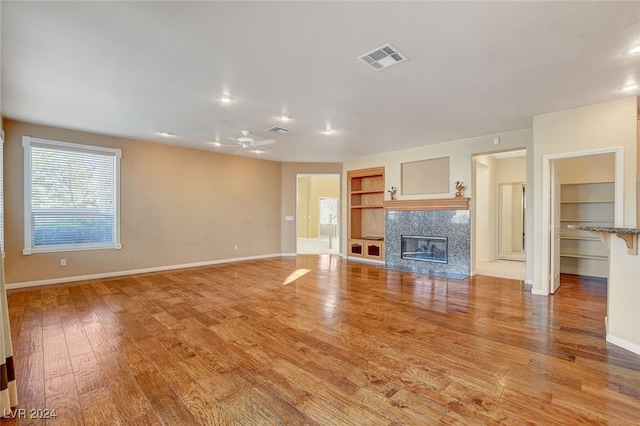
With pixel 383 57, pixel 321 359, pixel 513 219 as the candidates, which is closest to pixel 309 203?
pixel 513 219

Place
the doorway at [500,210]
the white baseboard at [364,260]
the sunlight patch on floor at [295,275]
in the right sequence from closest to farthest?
the sunlight patch on floor at [295,275] < the white baseboard at [364,260] < the doorway at [500,210]

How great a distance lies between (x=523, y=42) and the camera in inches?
98.7

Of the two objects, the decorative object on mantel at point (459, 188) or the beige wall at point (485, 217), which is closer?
the decorative object on mantel at point (459, 188)

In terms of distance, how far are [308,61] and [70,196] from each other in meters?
5.22

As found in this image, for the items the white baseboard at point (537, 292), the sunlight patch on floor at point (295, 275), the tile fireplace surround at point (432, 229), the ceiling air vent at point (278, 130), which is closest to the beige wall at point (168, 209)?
the sunlight patch on floor at point (295, 275)

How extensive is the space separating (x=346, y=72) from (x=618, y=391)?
136 inches

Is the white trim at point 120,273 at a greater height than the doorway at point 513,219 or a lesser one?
lesser

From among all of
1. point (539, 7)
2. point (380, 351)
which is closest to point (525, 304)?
point (380, 351)

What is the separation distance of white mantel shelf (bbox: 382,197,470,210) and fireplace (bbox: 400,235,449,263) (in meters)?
0.67

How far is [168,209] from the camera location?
643cm

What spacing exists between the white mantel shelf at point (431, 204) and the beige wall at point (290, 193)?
2411mm

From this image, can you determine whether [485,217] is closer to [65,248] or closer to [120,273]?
[120,273]

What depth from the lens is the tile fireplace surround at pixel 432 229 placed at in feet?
19.3

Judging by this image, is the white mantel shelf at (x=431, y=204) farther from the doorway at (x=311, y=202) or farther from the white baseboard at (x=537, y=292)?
the doorway at (x=311, y=202)
